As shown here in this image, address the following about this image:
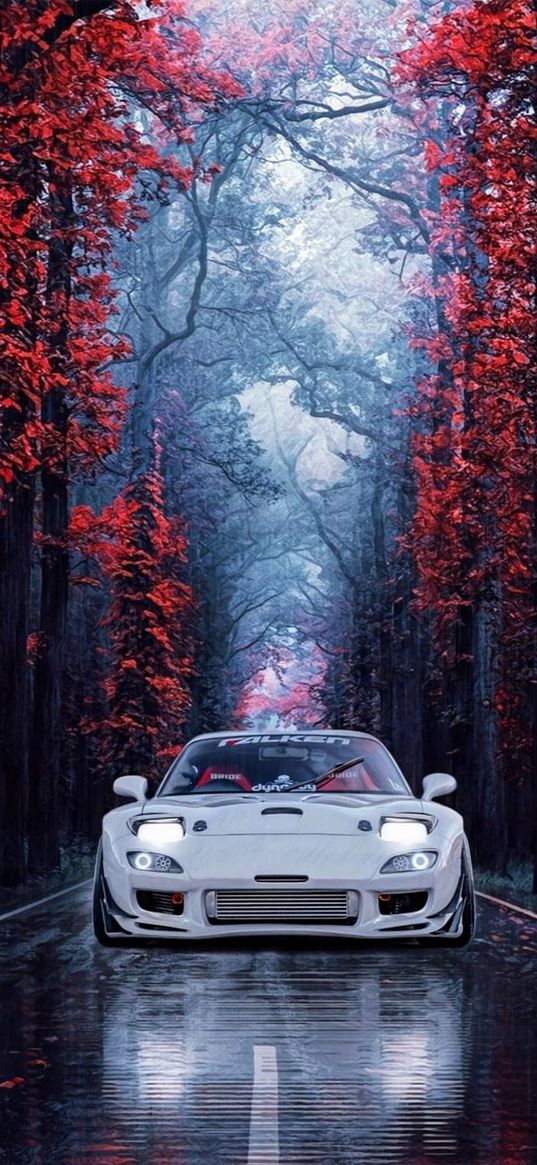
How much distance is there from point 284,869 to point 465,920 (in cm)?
128

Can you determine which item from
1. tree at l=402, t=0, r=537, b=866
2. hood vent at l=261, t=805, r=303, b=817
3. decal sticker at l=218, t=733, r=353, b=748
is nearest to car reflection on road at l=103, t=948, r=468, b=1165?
hood vent at l=261, t=805, r=303, b=817

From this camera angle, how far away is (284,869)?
11.0 metres

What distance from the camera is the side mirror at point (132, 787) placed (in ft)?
41.8

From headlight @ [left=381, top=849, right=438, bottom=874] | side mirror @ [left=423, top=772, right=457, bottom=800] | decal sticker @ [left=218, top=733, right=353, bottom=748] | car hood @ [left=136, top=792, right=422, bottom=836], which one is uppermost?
decal sticker @ [left=218, top=733, right=353, bottom=748]

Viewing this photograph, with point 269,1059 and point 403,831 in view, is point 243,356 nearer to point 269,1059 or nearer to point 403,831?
point 403,831

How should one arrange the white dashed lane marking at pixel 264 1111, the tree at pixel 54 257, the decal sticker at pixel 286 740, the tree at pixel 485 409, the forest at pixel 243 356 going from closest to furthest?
the white dashed lane marking at pixel 264 1111 → the decal sticker at pixel 286 740 → the tree at pixel 54 257 → the forest at pixel 243 356 → the tree at pixel 485 409

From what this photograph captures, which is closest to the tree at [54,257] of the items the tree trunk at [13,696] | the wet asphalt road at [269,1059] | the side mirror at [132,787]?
the tree trunk at [13,696]

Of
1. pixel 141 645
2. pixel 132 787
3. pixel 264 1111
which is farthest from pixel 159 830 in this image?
pixel 141 645

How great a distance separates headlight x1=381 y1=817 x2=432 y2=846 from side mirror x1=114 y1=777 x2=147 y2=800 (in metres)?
1.96

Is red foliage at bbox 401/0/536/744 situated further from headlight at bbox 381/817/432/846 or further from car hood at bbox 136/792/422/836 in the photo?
headlight at bbox 381/817/432/846

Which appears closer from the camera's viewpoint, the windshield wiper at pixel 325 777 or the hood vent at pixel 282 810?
the hood vent at pixel 282 810

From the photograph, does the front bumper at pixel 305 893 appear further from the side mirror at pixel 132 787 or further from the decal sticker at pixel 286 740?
the decal sticker at pixel 286 740

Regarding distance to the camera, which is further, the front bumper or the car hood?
the car hood

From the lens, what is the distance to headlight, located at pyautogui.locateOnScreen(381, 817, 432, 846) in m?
11.3
